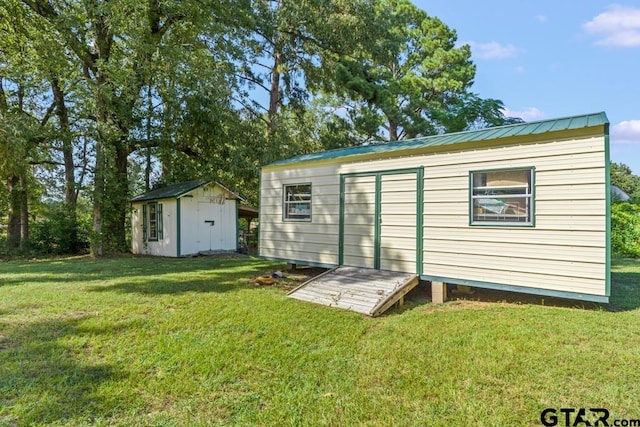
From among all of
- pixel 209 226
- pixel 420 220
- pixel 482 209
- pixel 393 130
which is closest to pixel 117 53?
pixel 209 226

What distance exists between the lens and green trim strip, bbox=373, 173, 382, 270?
661cm

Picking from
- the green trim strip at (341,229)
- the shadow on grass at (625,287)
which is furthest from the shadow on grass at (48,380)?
the shadow on grass at (625,287)

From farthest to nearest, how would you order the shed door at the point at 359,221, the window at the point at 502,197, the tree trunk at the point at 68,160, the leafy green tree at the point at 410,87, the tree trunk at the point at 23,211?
the leafy green tree at the point at 410,87 < the tree trunk at the point at 23,211 < the tree trunk at the point at 68,160 < the shed door at the point at 359,221 < the window at the point at 502,197

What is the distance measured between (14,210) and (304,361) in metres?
17.2

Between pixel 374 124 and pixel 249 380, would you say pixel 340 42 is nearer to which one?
pixel 374 124

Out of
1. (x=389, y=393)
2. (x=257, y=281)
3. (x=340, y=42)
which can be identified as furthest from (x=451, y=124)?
(x=389, y=393)

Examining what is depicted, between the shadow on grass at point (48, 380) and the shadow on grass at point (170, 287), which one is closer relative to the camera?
the shadow on grass at point (48, 380)

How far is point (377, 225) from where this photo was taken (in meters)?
6.64

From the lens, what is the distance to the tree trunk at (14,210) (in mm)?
14312

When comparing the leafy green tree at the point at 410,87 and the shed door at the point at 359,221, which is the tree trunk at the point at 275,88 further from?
the shed door at the point at 359,221

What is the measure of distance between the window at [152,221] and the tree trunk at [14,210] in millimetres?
5252

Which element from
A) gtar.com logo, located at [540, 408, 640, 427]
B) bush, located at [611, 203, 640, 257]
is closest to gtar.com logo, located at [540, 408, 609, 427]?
gtar.com logo, located at [540, 408, 640, 427]

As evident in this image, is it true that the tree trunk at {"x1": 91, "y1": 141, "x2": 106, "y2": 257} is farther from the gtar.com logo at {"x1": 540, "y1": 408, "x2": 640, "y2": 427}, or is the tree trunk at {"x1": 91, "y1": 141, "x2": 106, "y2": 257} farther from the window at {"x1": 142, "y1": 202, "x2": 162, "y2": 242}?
the gtar.com logo at {"x1": 540, "y1": 408, "x2": 640, "y2": 427}

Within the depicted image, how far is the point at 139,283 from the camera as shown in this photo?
697cm
